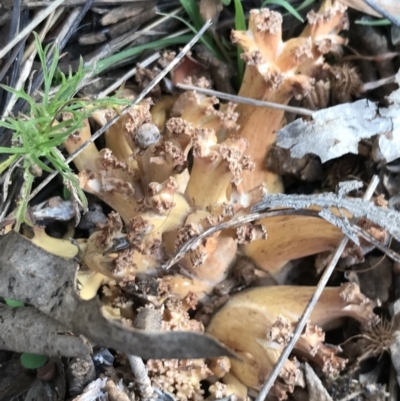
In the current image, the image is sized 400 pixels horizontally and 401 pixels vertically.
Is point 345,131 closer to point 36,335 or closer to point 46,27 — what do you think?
point 46,27

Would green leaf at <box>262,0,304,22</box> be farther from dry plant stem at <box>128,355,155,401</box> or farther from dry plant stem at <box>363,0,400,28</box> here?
dry plant stem at <box>128,355,155,401</box>

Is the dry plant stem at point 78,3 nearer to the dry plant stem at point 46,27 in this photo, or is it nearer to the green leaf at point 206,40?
the dry plant stem at point 46,27

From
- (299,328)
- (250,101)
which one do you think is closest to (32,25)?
(250,101)

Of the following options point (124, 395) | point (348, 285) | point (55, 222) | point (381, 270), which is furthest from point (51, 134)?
point (381, 270)

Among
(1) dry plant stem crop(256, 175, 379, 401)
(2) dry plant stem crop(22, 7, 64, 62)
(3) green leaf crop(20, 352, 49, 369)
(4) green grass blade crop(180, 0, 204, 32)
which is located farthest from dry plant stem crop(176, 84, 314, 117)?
(3) green leaf crop(20, 352, 49, 369)

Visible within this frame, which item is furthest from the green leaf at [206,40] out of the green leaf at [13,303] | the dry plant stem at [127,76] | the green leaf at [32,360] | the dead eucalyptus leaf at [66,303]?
the green leaf at [32,360]

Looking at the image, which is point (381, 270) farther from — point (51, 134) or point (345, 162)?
point (51, 134)
